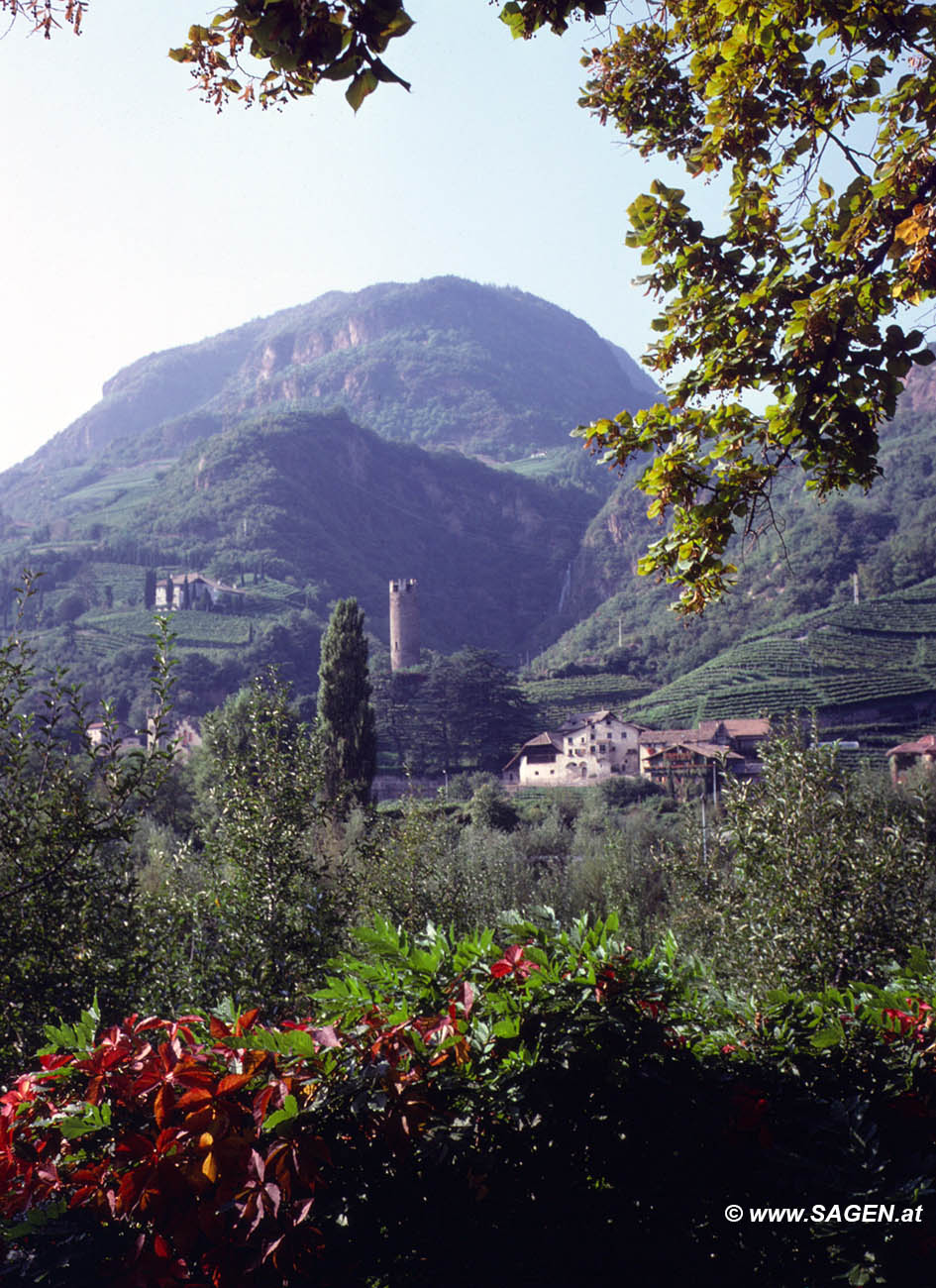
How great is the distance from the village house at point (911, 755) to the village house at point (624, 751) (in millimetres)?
6199

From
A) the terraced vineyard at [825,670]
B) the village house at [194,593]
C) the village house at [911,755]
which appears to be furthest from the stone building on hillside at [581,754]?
the village house at [194,593]

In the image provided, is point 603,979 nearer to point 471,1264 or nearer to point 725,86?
point 471,1264

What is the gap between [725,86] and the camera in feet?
12.4

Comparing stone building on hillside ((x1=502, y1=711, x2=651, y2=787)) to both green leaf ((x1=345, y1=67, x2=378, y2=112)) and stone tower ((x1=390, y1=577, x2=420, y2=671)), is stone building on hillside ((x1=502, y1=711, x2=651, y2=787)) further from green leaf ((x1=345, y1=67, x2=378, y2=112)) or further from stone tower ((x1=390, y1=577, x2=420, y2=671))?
green leaf ((x1=345, y1=67, x2=378, y2=112))

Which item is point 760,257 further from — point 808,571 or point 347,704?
point 808,571

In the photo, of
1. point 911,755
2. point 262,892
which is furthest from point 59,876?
point 911,755

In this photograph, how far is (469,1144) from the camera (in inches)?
77.9

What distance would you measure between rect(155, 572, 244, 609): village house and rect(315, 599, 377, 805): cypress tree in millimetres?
56549

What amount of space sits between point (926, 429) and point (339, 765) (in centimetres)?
8955

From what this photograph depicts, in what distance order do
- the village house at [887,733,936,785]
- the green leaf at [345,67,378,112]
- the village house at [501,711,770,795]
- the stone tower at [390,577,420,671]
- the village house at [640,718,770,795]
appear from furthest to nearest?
the stone tower at [390,577,420,671]
the village house at [501,711,770,795]
the village house at [640,718,770,795]
the village house at [887,733,936,785]
the green leaf at [345,67,378,112]

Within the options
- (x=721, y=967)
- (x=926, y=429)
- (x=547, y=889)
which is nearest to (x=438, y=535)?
(x=926, y=429)

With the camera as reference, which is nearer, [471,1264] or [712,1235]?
[471,1264]

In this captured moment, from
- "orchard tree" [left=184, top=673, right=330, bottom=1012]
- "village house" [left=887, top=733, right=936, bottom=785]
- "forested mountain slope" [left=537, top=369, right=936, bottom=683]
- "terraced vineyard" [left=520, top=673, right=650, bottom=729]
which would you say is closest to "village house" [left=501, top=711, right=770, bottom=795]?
"village house" [left=887, top=733, right=936, bottom=785]

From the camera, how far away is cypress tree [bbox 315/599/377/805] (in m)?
30.7
